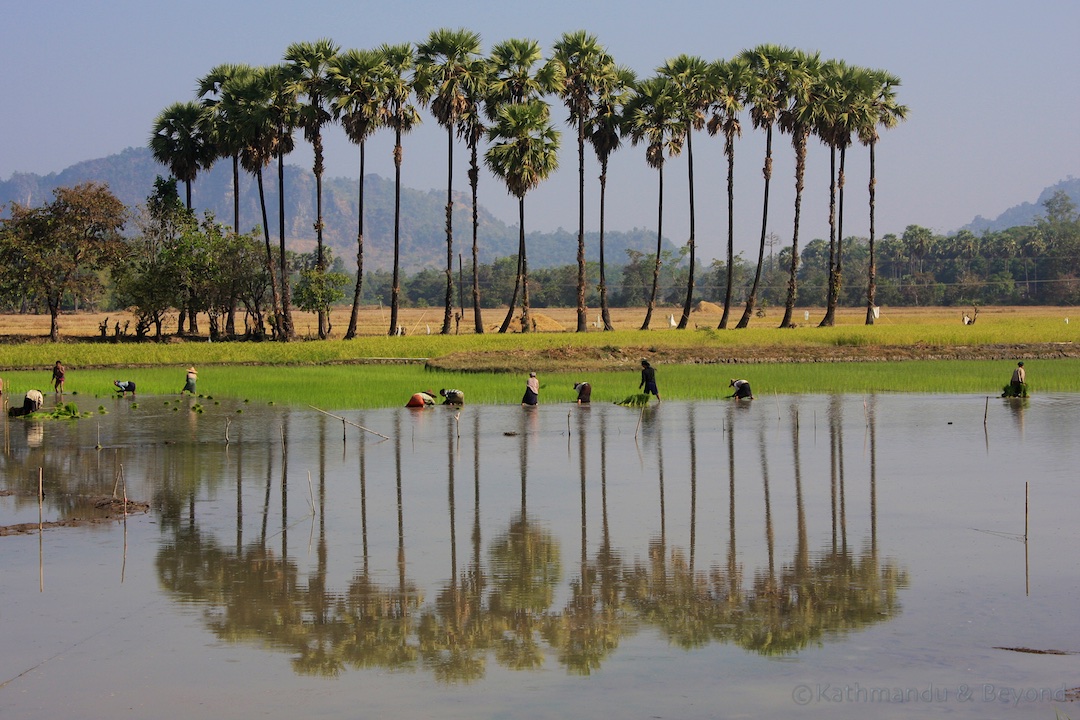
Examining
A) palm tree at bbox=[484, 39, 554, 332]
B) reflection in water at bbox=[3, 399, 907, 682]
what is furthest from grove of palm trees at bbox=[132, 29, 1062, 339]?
reflection in water at bbox=[3, 399, 907, 682]

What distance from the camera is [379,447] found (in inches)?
1079

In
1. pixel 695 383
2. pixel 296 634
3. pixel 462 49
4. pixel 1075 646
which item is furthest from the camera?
pixel 462 49

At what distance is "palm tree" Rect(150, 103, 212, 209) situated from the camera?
79.1 metres

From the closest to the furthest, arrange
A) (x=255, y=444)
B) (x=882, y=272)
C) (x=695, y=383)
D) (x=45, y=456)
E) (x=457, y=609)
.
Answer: (x=457, y=609), (x=45, y=456), (x=255, y=444), (x=695, y=383), (x=882, y=272)

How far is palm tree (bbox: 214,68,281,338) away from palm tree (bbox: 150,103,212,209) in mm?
5408

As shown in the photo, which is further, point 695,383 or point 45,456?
point 695,383

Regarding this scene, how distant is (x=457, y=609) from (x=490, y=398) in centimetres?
2708

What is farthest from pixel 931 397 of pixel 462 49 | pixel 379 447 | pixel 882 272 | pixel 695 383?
pixel 882 272

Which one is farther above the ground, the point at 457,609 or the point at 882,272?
the point at 882,272

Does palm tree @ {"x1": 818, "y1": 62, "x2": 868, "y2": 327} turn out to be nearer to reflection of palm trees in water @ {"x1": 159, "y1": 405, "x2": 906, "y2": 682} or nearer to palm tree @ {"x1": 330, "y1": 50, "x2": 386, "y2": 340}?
palm tree @ {"x1": 330, "y1": 50, "x2": 386, "y2": 340}

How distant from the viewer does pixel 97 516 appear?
61.6 ft

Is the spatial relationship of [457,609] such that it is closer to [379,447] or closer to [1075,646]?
[1075,646]

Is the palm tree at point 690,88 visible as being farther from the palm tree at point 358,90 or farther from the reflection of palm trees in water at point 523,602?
the reflection of palm trees in water at point 523,602

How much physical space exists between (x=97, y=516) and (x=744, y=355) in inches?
1744
